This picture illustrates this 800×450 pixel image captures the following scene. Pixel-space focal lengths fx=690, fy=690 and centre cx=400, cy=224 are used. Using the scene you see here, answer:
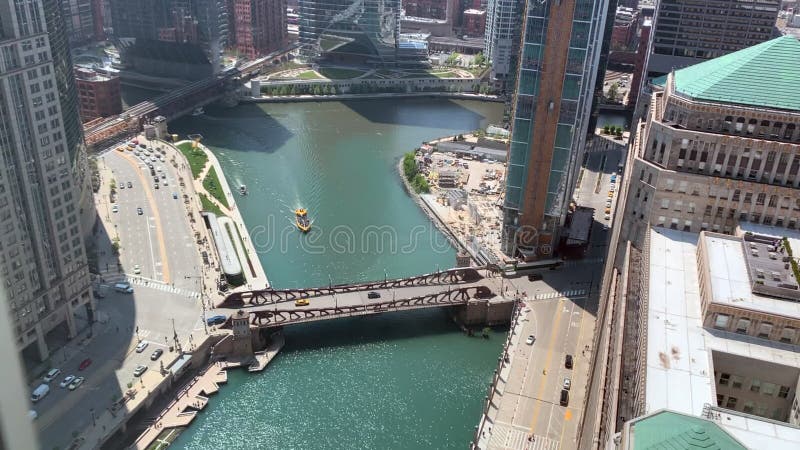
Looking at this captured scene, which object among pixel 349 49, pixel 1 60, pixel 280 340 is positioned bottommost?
pixel 280 340

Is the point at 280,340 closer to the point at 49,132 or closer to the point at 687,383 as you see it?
the point at 49,132

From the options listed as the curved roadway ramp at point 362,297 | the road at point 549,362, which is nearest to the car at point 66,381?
the curved roadway ramp at point 362,297

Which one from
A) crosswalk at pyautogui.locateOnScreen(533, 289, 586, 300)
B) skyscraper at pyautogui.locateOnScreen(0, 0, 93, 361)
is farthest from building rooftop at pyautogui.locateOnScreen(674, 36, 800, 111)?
skyscraper at pyautogui.locateOnScreen(0, 0, 93, 361)

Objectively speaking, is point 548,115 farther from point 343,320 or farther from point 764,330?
point 764,330

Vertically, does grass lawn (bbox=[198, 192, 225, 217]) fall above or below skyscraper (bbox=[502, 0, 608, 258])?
below

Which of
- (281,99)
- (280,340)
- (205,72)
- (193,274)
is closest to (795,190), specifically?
(280,340)

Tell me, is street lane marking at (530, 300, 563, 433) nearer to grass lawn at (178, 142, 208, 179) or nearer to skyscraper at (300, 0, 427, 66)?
grass lawn at (178, 142, 208, 179)

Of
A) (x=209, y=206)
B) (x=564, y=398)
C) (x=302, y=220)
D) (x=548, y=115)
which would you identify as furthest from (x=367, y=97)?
(x=564, y=398)
